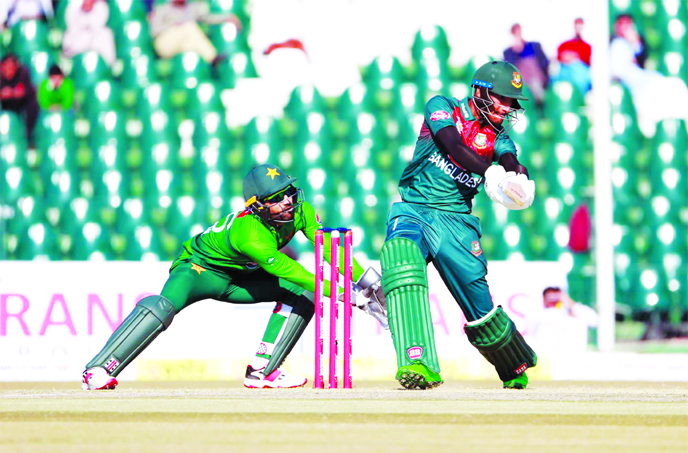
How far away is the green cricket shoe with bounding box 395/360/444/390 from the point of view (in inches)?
180

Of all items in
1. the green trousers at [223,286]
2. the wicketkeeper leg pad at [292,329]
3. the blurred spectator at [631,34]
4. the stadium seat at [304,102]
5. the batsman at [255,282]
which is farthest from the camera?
the blurred spectator at [631,34]

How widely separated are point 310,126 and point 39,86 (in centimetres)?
238

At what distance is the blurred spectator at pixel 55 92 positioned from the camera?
976 cm

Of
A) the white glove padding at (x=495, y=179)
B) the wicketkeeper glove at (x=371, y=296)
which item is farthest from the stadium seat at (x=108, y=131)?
the white glove padding at (x=495, y=179)

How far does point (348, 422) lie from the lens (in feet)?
12.2

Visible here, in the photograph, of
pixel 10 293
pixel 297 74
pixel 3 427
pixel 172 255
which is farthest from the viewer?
pixel 297 74

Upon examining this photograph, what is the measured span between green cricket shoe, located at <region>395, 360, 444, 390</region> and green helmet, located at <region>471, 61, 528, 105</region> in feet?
4.15

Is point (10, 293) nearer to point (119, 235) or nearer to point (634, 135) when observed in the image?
point (119, 235)

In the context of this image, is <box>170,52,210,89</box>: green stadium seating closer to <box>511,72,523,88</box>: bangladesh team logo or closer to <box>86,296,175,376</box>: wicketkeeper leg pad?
<box>86,296,175,376</box>: wicketkeeper leg pad

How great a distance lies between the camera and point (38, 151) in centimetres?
973

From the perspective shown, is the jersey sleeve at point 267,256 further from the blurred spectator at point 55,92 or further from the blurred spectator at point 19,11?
the blurred spectator at point 19,11

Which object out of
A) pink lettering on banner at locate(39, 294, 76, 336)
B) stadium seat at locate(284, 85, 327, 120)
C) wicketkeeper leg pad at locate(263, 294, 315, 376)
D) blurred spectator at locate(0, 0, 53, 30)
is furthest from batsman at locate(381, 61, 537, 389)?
blurred spectator at locate(0, 0, 53, 30)

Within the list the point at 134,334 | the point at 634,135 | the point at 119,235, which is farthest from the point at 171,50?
the point at 134,334

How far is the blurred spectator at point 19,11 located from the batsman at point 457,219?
6.10 metres
